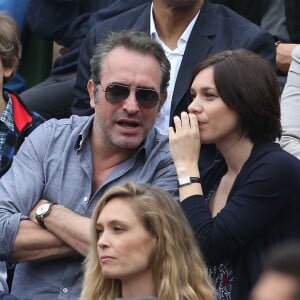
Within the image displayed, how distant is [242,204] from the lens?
458 cm

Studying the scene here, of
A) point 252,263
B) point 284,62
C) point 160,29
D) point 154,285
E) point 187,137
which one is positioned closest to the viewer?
point 154,285

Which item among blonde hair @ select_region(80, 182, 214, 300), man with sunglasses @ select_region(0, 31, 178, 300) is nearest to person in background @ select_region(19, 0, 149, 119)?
man with sunglasses @ select_region(0, 31, 178, 300)

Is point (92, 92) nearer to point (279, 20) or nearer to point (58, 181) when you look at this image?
point (58, 181)

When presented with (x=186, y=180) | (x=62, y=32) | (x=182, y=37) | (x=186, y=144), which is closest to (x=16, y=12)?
(x=62, y=32)

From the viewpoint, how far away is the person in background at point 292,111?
18.2 ft

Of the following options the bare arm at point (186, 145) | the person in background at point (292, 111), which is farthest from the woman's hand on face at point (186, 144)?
the person in background at point (292, 111)

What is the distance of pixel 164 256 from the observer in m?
4.24

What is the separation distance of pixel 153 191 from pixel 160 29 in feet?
6.00

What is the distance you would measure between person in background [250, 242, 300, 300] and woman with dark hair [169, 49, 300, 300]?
1.96 metres

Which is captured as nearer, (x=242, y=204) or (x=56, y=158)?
(x=242, y=204)

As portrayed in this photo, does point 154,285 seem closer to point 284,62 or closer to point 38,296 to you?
point 38,296

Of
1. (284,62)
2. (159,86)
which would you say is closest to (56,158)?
(159,86)

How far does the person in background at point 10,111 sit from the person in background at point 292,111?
1.30 meters

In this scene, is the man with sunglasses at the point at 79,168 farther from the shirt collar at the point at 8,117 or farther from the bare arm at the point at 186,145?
the shirt collar at the point at 8,117
